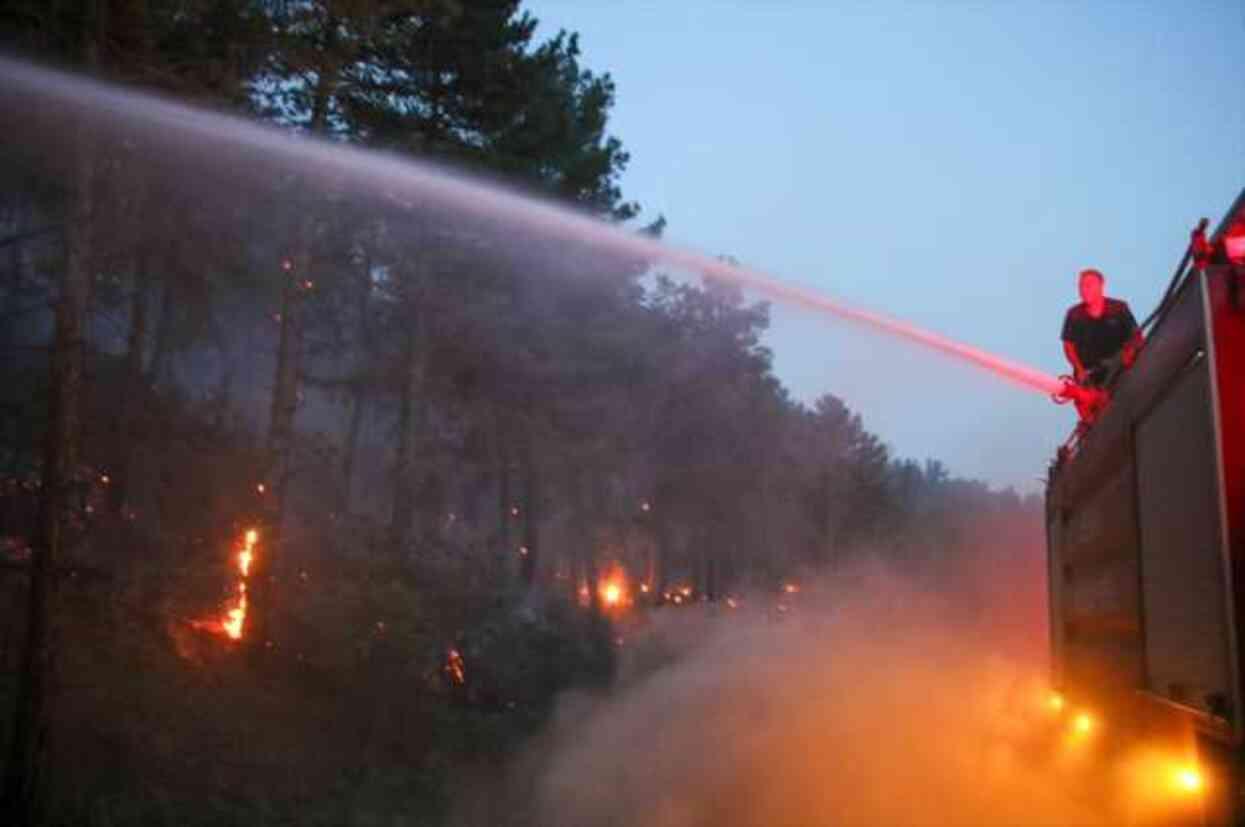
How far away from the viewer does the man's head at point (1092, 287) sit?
7.16 m

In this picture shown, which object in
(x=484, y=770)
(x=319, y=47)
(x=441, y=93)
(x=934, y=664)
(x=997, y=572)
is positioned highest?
(x=441, y=93)

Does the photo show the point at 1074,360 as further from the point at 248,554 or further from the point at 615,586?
the point at 615,586

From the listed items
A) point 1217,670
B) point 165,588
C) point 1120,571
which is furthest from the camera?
point 165,588

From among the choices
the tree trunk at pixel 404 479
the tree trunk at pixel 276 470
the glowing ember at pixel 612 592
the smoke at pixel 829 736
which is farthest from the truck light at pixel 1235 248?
the glowing ember at pixel 612 592

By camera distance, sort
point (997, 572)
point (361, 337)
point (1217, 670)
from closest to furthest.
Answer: point (1217, 670) → point (997, 572) → point (361, 337)

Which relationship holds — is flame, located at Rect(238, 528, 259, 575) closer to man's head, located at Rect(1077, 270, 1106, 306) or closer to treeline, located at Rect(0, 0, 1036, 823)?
treeline, located at Rect(0, 0, 1036, 823)

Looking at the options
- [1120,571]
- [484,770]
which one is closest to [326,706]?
[484,770]

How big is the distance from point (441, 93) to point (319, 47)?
631 cm

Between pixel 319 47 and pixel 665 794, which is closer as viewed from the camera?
pixel 665 794

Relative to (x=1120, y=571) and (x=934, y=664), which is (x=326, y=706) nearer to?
(x=934, y=664)

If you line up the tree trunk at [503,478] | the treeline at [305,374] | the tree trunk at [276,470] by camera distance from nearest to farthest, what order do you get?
the treeline at [305,374]
the tree trunk at [276,470]
the tree trunk at [503,478]

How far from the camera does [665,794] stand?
12.9 meters

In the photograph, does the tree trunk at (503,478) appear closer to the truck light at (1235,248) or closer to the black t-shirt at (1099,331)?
the black t-shirt at (1099,331)

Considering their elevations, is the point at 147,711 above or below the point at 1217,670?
below
